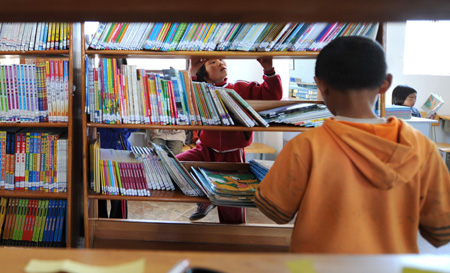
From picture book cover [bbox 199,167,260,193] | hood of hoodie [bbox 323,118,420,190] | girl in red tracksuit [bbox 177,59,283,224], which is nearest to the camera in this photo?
hood of hoodie [bbox 323,118,420,190]

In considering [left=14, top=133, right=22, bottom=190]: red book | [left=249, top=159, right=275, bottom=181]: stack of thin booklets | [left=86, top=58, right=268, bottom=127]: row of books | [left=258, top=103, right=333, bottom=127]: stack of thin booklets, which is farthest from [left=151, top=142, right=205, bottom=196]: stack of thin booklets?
[left=14, top=133, right=22, bottom=190]: red book

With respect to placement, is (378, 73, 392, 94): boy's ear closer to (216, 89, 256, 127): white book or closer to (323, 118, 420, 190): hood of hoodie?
(323, 118, 420, 190): hood of hoodie

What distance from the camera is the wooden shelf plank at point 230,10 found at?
40cm

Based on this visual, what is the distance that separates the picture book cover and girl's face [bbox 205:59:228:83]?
72 cm

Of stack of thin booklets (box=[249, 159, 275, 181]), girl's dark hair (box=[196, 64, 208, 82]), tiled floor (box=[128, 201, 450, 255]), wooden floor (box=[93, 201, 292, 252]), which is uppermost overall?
girl's dark hair (box=[196, 64, 208, 82])

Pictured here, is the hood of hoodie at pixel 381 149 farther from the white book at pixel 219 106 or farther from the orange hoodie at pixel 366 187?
the white book at pixel 219 106

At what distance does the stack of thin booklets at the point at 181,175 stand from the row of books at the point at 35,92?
61 centimetres

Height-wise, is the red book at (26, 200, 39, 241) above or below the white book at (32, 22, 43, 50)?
below

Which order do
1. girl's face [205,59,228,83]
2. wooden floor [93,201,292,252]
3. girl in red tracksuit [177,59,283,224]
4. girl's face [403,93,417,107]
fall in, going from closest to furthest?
wooden floor [93,201,292,252] → girl in red tracksuit [177,59,283,224] → girl's face [205,59,228,83] → girl's face [403,93,417,107]

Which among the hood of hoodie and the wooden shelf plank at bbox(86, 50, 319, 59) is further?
the wooden shelf plank at bbox(86, 50, 319, 59)

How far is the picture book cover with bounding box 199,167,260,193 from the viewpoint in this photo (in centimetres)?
223

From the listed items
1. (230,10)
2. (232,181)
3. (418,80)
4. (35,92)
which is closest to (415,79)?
(418,80)

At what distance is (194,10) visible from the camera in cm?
41

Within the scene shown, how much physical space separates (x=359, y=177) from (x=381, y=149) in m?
0.10
